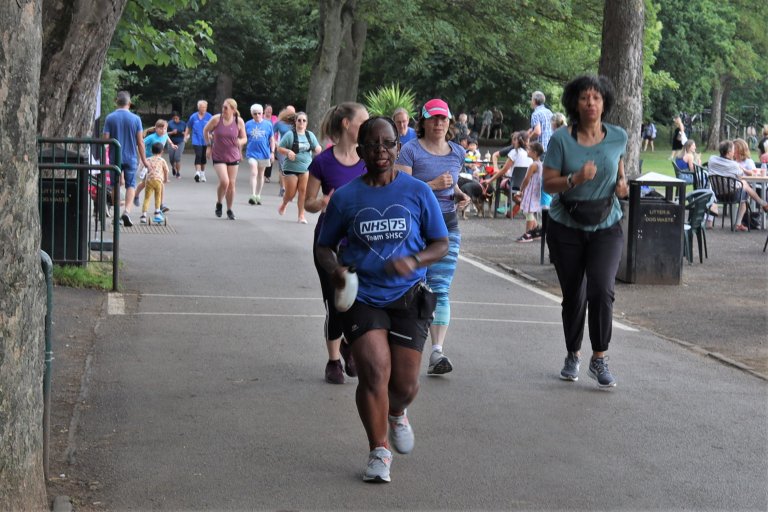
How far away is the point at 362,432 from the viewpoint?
6.73 metres

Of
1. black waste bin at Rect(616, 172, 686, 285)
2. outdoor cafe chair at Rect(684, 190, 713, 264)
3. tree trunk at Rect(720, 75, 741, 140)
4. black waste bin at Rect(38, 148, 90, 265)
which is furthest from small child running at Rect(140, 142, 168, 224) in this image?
tree trunk at Rect(720, 75, 741, 140)

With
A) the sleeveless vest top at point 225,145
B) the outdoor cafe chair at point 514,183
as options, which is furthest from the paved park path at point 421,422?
the outdoor cafe chair at point 514,183

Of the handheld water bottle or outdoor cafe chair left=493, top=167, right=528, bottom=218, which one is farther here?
outdoor cafe chair left=493, top=167, right=528, bottom=218

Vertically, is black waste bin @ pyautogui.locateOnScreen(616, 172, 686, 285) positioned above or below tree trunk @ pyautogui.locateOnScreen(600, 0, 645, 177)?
below

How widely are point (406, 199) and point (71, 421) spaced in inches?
88.9

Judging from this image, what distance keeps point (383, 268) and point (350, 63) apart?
3176 cm

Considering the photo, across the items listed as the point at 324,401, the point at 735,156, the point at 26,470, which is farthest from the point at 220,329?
the point at 735,156

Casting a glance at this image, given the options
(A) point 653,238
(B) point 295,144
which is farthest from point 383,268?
(B) point 295,144

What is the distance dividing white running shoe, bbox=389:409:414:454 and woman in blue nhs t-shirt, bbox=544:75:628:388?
2361 millimetres

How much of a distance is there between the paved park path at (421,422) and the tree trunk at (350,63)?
25.4m

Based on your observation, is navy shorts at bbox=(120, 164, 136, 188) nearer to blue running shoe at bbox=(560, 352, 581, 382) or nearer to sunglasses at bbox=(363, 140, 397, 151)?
blue running shoe at bbox=(560, 352, 581, 382)

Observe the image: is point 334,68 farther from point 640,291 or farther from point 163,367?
point 163,367

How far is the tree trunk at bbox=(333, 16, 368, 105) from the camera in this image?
120ft

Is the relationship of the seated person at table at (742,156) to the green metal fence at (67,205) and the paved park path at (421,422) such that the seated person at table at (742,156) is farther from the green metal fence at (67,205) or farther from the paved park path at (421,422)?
the green metal fence at (67,205)
